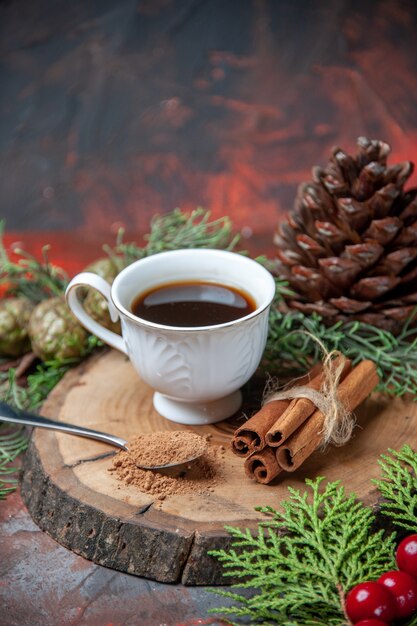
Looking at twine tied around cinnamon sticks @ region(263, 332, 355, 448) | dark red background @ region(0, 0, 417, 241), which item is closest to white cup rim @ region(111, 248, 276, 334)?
twine tied around cinnamon sticks @ region(263, 332, 355, 448)

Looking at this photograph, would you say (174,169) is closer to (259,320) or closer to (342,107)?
(342,107)

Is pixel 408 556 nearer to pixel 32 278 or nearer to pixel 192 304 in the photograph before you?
pixel 192 304

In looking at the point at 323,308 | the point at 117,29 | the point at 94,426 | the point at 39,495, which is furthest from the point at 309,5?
the point at 39,495

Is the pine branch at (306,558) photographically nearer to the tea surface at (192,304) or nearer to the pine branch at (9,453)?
the tea surface at (192,304)

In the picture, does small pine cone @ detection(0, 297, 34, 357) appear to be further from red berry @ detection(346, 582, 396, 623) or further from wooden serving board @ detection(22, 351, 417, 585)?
red berry @ detection(346, 582, 396, 623)

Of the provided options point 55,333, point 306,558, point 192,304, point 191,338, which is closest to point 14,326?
point 55,333
